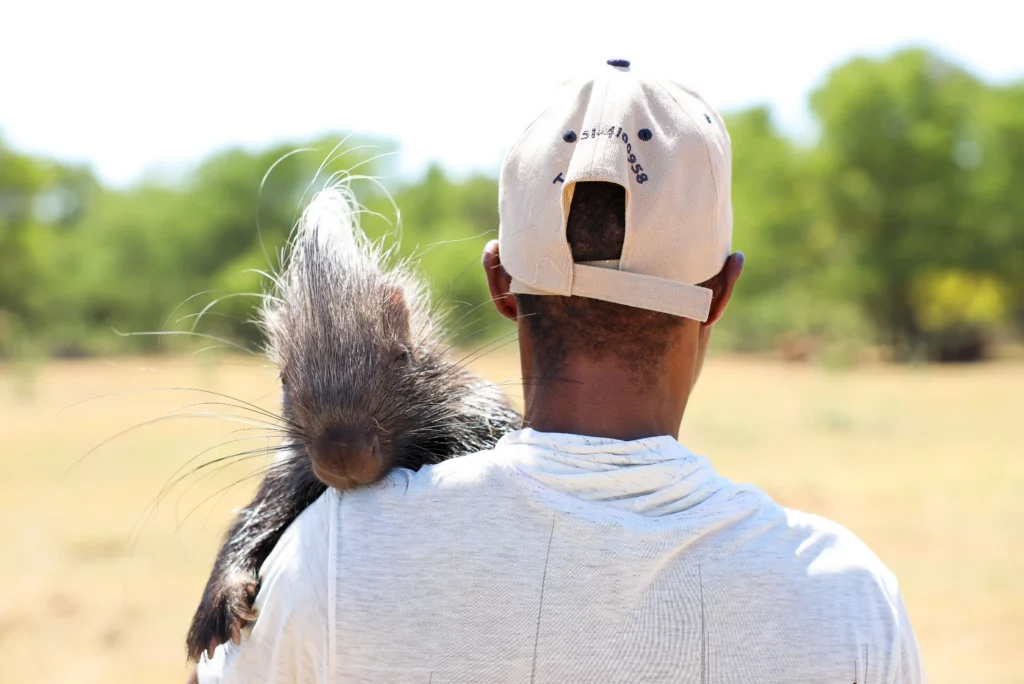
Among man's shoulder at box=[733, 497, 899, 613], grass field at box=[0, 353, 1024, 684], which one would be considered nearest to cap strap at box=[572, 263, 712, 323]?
man's shoulder at box=[733, 497, 899, 613]

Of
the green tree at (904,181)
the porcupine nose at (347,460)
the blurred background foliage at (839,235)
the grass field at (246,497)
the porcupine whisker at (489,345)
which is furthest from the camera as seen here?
the blurred background foliage at (839,235)

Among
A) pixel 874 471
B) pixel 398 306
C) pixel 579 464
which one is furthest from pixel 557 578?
pixel 874 471

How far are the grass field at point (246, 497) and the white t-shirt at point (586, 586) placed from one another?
57 cm

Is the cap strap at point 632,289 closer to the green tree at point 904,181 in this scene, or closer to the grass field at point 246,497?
the grass field at point 246,497

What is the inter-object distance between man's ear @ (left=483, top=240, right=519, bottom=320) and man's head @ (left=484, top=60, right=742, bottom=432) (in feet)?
0.28

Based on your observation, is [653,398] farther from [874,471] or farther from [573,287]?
[874,471]

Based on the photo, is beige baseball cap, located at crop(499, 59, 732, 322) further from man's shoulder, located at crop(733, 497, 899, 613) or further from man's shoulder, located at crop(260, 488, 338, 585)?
man's shoulder, located at crop(260, 488, 338, 585)

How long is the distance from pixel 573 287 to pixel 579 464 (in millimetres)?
242

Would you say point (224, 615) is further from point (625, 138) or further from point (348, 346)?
point (625, 138)

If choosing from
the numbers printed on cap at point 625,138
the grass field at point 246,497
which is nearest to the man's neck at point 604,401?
the numbers printed on cap at point 625,138

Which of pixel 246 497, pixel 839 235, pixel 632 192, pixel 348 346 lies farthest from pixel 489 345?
pixel 839 235

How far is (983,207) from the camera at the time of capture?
2905 cm

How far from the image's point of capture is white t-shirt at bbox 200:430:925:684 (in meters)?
1.21

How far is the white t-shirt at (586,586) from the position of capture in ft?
3.96
